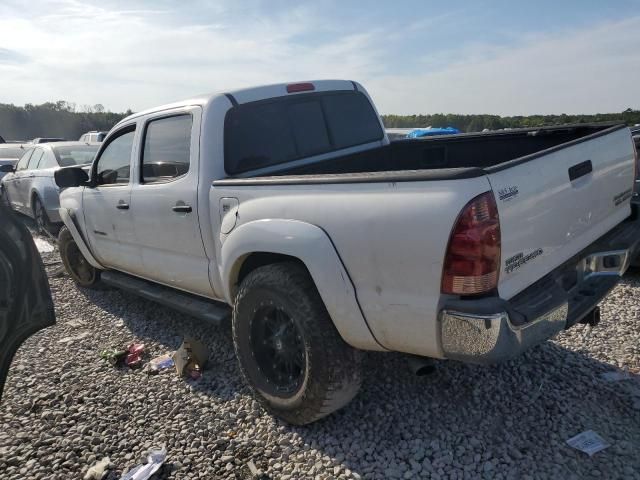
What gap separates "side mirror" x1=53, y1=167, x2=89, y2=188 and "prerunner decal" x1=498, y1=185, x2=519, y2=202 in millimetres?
4068

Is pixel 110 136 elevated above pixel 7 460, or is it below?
above

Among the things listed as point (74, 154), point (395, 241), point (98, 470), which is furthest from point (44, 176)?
point (395, 241)

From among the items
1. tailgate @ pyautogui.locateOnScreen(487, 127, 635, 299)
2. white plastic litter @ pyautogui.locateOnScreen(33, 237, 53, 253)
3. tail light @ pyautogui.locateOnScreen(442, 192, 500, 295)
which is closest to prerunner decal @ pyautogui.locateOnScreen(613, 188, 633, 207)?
tailgate @ pyautogui.locateOnScreen(487, 127, 635, 299)

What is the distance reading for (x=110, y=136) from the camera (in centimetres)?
464

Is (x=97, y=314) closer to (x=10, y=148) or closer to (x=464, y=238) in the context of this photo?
(x=464, y=238)

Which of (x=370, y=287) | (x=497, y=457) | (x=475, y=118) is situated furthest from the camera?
(x=475, y=118)

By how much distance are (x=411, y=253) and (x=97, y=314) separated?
13.2 feet

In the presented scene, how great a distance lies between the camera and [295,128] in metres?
3.78

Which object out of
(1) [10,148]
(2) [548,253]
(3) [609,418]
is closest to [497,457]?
(3) [609,418]

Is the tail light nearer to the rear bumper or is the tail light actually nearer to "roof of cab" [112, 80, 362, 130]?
the rear bumper

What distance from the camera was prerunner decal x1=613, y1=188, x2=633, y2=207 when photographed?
3.14 metres

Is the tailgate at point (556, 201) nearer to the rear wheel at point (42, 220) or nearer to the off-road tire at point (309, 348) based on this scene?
the off-road tire at point (309, 348)

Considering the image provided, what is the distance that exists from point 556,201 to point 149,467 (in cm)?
252

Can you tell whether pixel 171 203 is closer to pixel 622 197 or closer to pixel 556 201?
pixel 556 201
